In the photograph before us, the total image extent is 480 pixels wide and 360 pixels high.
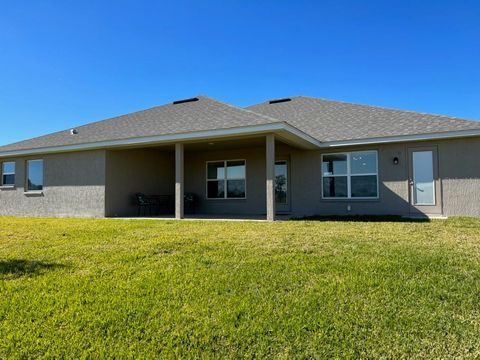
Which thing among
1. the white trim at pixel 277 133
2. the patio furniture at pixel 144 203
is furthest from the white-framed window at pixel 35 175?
the patio furniture at pixel 144 203

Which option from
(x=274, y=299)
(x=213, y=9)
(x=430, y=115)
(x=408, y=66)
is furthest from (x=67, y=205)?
(x=408, y=66)

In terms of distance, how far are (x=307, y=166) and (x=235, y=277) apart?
935 cm

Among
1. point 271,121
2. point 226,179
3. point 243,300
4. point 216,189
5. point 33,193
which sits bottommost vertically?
point 243,300

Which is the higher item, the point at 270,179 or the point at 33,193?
the point at 270,179

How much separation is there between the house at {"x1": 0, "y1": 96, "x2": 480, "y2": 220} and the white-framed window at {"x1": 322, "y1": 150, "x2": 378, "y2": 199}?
0.12 feet

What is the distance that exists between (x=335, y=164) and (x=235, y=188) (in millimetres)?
4307

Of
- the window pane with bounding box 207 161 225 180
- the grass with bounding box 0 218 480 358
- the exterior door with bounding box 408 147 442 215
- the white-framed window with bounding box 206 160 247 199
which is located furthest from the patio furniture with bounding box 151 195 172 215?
the exterior door with bounding box 408 147 442 215

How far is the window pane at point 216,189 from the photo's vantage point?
14906 mm

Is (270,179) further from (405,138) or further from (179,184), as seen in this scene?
(405,138)

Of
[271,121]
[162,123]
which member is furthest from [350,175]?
[162,123]

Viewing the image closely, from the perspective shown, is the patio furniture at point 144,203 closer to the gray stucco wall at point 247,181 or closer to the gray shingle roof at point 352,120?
the gray stucco wall at point 247,181

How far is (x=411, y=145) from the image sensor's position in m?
11.4

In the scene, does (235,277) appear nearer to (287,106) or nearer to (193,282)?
(193,282)

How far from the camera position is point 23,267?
4902mm
